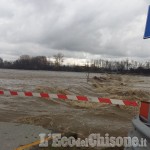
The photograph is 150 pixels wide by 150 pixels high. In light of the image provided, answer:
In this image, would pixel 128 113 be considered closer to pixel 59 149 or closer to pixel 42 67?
pixel 59 149

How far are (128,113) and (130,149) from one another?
940cm

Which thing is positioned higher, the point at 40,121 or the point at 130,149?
the point at 130,149

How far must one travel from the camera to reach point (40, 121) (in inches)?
383

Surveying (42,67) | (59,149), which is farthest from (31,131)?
(42,67)

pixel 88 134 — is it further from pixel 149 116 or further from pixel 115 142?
pixel 149 116

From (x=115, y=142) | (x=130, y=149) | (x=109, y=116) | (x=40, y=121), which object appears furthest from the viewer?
(x=109, y=116)

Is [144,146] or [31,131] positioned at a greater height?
[144,146]

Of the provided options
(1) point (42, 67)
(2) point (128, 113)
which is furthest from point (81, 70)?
(2) point (128, 113)

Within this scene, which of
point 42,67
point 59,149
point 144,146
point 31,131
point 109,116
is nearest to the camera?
point 144,146

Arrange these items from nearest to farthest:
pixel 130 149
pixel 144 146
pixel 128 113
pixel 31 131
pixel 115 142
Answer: pixel 144 146 → pixel 130 149 → pixel 115 142 → pixel 31 131 → pixel 128 113

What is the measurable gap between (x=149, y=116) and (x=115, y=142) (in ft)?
11.2

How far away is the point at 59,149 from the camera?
639cm

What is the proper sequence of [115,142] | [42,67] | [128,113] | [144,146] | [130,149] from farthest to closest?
[42,67] < [128,113] < [115,142] < [130,149] < [144,146]

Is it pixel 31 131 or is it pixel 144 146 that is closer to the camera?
pixel 144 146
